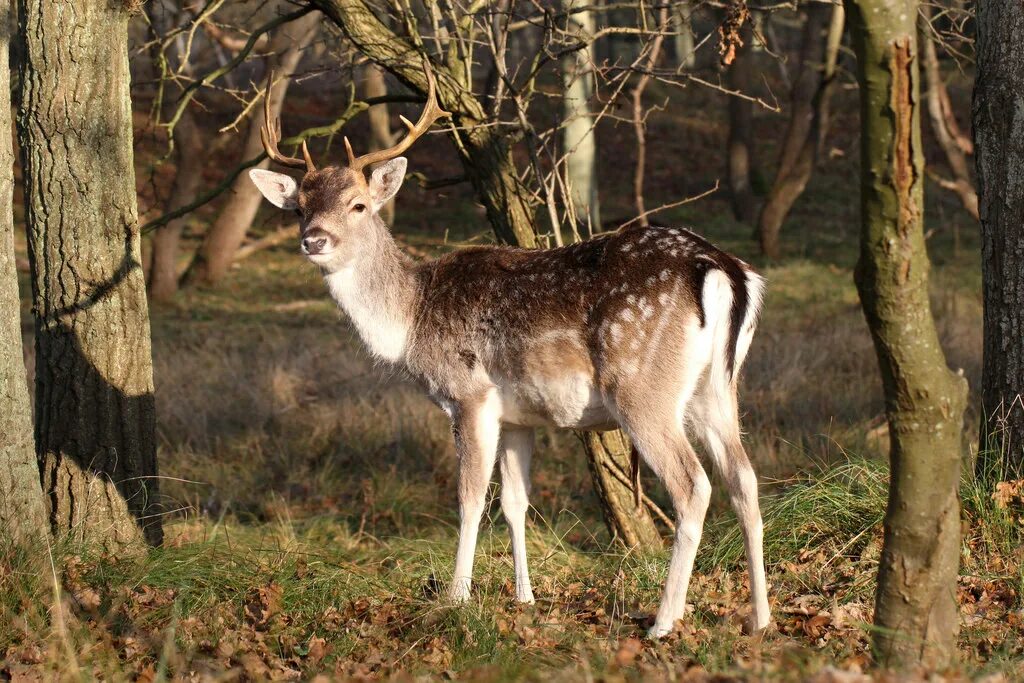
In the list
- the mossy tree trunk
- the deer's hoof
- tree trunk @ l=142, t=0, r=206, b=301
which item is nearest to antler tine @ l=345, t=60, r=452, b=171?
the mossy tree trunk

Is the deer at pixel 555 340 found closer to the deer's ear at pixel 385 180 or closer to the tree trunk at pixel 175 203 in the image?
the deer's ear at pixel 385 180

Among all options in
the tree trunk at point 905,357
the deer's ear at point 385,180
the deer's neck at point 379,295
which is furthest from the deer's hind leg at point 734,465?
the deer's ear at point 385,180

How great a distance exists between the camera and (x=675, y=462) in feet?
15.5

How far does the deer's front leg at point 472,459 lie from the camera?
204 inches

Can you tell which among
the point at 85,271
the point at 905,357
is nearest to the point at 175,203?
the point at 85,271

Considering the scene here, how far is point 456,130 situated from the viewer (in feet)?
20.0

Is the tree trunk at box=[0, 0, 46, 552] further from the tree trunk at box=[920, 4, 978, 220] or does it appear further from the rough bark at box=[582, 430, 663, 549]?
the tree trunk at box=[920, 4, 978, 220]

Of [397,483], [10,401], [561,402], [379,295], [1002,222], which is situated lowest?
[397,483]

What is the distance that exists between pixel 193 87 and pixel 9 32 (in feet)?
3.97

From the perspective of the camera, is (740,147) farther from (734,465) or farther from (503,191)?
(734,465)

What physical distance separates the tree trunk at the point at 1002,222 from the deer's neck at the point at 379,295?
104 inches

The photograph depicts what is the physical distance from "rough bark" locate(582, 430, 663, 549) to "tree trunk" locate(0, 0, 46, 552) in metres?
2.67

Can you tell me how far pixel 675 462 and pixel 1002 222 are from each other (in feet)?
6.18

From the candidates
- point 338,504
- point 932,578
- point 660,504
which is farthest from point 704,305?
point 338,504
